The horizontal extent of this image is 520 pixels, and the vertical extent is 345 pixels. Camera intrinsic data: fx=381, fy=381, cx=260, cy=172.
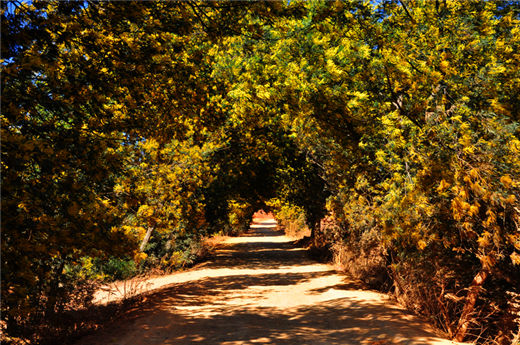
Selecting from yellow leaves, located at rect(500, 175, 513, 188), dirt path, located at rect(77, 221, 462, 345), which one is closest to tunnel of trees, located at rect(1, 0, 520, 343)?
yellow leaves, located at rect(500, 175, 513, 188)

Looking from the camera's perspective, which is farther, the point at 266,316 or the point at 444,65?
the point at 266,316

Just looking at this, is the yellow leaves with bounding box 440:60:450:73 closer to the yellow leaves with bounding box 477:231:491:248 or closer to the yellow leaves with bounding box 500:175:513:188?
the yellow leaves with bounding box 500:175:513:188

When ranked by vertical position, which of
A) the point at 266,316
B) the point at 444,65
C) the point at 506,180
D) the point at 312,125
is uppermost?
the point at 312,125

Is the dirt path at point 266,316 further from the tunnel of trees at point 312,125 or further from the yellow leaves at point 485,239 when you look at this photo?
the yellow leaves at point 485,239

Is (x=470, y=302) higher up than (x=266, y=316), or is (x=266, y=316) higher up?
(x=470, y=302)

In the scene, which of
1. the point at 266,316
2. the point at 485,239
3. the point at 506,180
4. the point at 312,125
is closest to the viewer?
the point at 506,180

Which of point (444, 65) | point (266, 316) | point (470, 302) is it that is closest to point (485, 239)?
point (470, 302)

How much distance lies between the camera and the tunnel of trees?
12.9ft

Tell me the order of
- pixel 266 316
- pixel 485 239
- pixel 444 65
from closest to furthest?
pixel 485 239 → pixel 444 65 → pixel 266 316

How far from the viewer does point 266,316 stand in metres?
7.28

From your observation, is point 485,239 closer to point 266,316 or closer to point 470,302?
point 470,302

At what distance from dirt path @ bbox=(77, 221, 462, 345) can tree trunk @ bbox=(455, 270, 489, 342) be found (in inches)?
12.3

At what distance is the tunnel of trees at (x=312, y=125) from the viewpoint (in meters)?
3.94

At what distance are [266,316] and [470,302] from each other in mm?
3584
